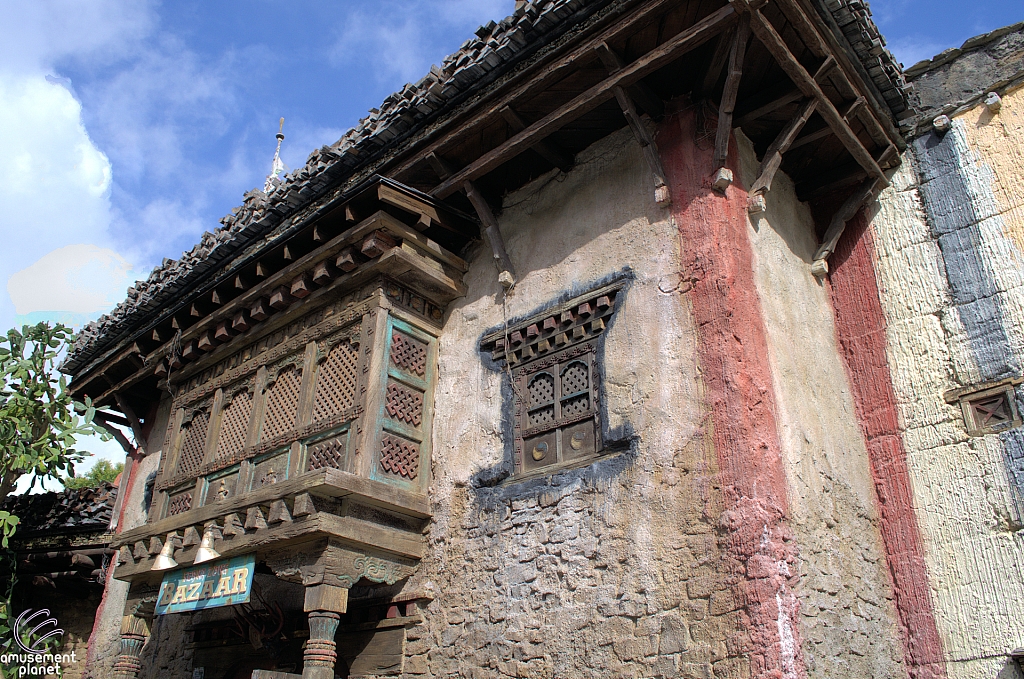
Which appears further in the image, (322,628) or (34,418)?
(34,418)

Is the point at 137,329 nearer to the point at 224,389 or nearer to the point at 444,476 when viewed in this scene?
the point at 224,389

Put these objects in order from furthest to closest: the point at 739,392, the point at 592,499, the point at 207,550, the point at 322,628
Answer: the point at 207,550 → the point at 322,628 → the point at 592,499 → the point at 739,392

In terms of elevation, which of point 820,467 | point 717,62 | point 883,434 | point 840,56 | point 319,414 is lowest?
point 820,467

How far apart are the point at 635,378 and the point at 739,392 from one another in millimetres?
801

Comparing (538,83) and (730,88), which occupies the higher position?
(538,83)

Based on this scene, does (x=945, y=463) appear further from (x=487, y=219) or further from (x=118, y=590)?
(x=118, y=590)

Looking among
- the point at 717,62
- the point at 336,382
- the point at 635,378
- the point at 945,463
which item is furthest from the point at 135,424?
the point at 945,463

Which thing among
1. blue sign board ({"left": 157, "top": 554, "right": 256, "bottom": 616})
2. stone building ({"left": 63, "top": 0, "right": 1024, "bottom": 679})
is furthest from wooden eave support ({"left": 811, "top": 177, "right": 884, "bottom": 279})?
blue sign board ({"left": 157, "top": 554, "right": 256, "bottom": 616})

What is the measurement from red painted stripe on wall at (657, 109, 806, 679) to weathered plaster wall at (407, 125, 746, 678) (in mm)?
121

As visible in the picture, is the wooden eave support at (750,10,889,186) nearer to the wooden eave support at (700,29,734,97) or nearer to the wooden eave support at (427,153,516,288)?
the wooden eave support at (700,29,734,97)

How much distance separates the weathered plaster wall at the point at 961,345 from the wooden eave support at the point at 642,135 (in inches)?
88.8

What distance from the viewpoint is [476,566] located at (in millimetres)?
5965

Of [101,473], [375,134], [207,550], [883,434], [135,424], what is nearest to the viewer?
[883,434]

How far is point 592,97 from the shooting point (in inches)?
232
